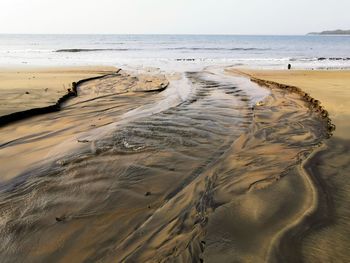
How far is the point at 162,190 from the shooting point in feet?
13.5

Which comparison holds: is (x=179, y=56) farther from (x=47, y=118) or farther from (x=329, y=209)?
(x=329, y=209)

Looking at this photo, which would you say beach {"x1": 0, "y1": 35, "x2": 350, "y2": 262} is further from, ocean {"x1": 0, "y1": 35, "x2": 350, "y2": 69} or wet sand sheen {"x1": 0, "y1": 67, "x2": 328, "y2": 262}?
ocean {"x1": 0, "y1": 35, "x2": 350, "y2": 69}

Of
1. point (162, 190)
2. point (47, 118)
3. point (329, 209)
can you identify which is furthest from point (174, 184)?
point (47, 118)

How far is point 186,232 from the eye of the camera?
125 inches

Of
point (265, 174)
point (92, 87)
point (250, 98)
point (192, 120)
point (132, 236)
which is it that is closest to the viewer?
point (132, 236)

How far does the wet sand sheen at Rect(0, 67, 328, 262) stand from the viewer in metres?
2.97

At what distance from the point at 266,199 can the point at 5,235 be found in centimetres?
282

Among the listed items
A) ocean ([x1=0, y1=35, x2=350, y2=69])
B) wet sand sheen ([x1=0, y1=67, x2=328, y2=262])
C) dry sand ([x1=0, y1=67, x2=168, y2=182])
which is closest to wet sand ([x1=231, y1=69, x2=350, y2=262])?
wet sand sheen ([x1=0, y1=67, x2=328, y2=262])

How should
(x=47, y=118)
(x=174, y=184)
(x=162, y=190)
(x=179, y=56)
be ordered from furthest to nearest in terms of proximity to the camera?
(x=179, y=56) < (x=47, y=118) < (x=174, y=184) < (x=162, y=190)

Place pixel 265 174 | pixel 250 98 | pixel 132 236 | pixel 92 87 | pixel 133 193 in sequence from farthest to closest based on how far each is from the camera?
pixel 92 87 < pixel 250 98 < pixel 265 174 < pixel 133 193 < pixel 132 236

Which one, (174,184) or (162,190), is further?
(174,184)

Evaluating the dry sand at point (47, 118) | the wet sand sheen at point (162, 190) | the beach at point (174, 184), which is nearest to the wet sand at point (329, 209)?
the beach at point (174, 184)

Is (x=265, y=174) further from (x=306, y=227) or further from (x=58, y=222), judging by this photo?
Result: (x=58, y=222)

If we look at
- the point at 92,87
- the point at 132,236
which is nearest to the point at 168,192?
the point at 132,236
